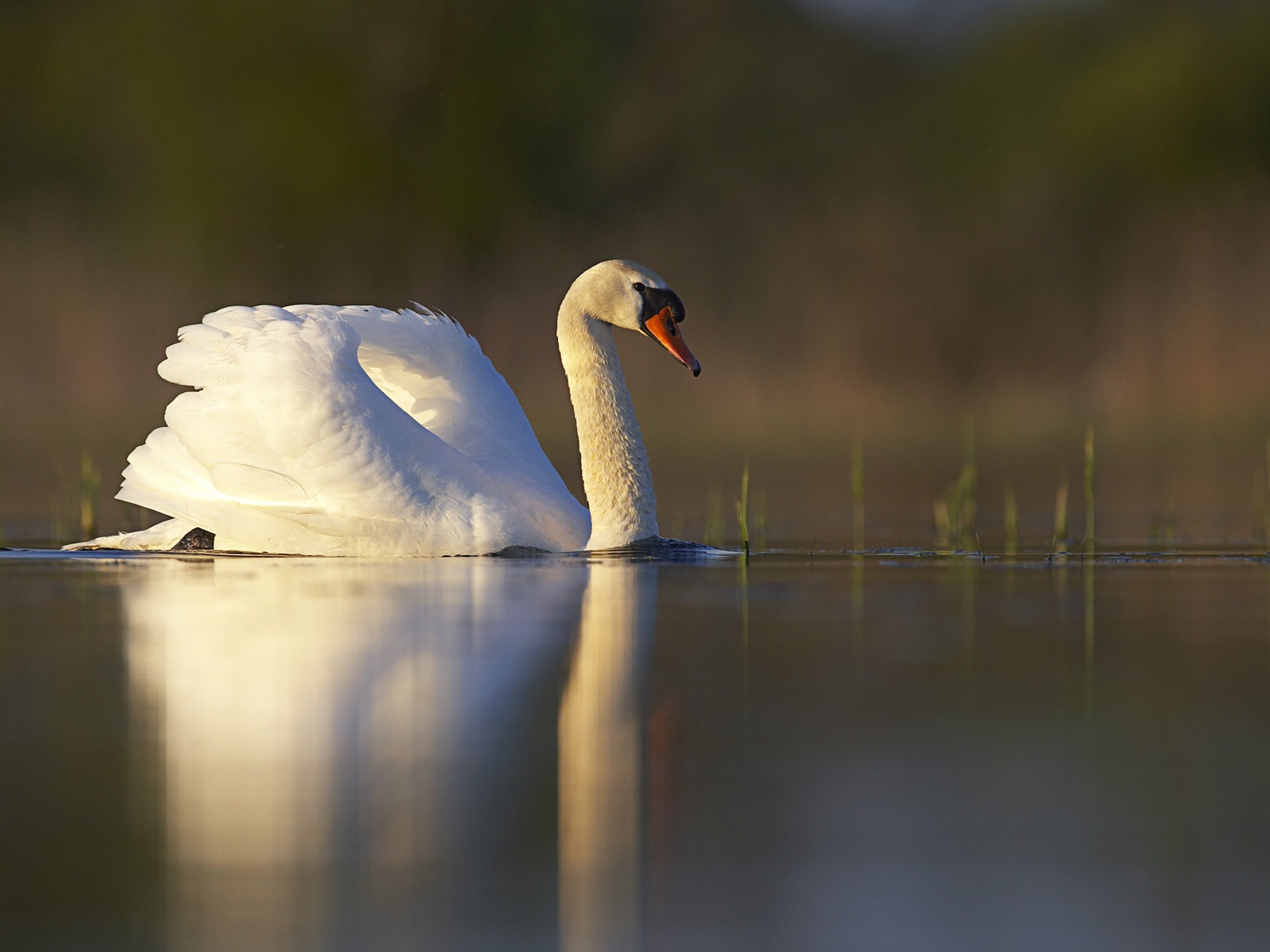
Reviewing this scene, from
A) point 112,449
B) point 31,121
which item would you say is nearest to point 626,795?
point 112,449

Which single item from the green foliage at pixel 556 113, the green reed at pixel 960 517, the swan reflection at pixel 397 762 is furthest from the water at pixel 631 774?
the green foliage at pixel 556 113

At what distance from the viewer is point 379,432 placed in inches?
278

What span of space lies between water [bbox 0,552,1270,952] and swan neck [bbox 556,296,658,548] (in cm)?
179

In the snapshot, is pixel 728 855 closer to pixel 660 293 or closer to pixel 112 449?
pixel 660 293

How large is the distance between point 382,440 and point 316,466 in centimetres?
26

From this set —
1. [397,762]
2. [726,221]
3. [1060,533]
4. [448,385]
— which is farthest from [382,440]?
[726,221]

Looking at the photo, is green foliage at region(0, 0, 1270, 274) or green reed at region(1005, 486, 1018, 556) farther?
green foliage at region(0, 0, 1270, 274)

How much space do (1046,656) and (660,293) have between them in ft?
12.1

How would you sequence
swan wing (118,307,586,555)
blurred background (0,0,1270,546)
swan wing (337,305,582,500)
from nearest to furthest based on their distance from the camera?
1. swan wing (118,307,586,555)
2. swan wing (337,305,582,500)
3. blurred background (0,0,1270,546)

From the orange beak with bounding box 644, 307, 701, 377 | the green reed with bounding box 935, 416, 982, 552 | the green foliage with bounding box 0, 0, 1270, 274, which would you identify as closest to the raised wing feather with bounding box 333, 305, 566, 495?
the orange beak with bounding box 644, 307, 701, 377

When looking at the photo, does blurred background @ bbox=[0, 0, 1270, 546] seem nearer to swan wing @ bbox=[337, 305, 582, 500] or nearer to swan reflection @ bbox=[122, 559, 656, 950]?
swan wing @ bbox=[337, 305, 582, 500]

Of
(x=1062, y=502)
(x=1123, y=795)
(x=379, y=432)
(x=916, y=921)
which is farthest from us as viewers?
(x=1062, y=502)

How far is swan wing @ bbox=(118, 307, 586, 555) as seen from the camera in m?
7.03

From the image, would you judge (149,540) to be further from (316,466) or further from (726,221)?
(726,221)
